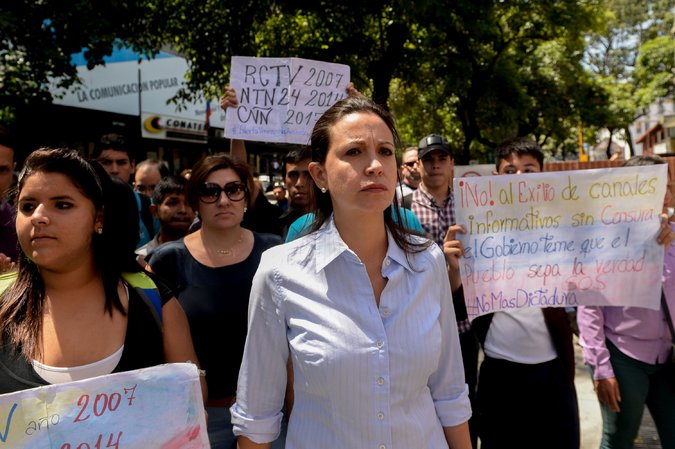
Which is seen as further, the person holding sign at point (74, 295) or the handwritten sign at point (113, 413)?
the person holding sign at point (74, 295)

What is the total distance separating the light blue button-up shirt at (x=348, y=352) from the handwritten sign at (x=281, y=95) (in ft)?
6.72

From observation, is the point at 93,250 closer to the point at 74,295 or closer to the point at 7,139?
the point at 74,295

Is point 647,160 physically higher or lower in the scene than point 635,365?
higher

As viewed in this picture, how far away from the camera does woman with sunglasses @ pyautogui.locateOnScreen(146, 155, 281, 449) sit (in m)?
2.54

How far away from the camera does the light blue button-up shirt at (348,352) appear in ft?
5.52

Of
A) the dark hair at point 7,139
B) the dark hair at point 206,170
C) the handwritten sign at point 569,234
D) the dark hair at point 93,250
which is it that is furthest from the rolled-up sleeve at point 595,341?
the dark hair at point 7,139

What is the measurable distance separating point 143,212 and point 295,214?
1.51 meters

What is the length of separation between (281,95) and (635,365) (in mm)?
2589

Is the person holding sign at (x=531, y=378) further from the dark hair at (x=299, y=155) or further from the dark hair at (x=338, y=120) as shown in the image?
the dark hair at (x=299, y=155)

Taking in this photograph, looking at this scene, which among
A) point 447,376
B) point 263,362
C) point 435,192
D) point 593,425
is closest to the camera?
point 263,362

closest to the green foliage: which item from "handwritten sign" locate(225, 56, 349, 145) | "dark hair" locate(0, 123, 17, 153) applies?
"handwritten sign" locate(225, 56, 349, 145)

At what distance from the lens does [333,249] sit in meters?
1.84

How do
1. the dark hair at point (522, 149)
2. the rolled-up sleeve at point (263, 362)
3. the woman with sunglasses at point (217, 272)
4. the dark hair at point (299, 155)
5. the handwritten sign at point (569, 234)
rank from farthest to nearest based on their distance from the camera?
the dark hair at point (299, 155) → the dark hair at point (522, 149) → the handwritten sign at point (569, 234) → the woman with sunglasses at point (217, 272) → the rolled-up sleeve at point (263, 362)

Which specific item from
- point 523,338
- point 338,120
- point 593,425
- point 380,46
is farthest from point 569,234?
point 380,46
